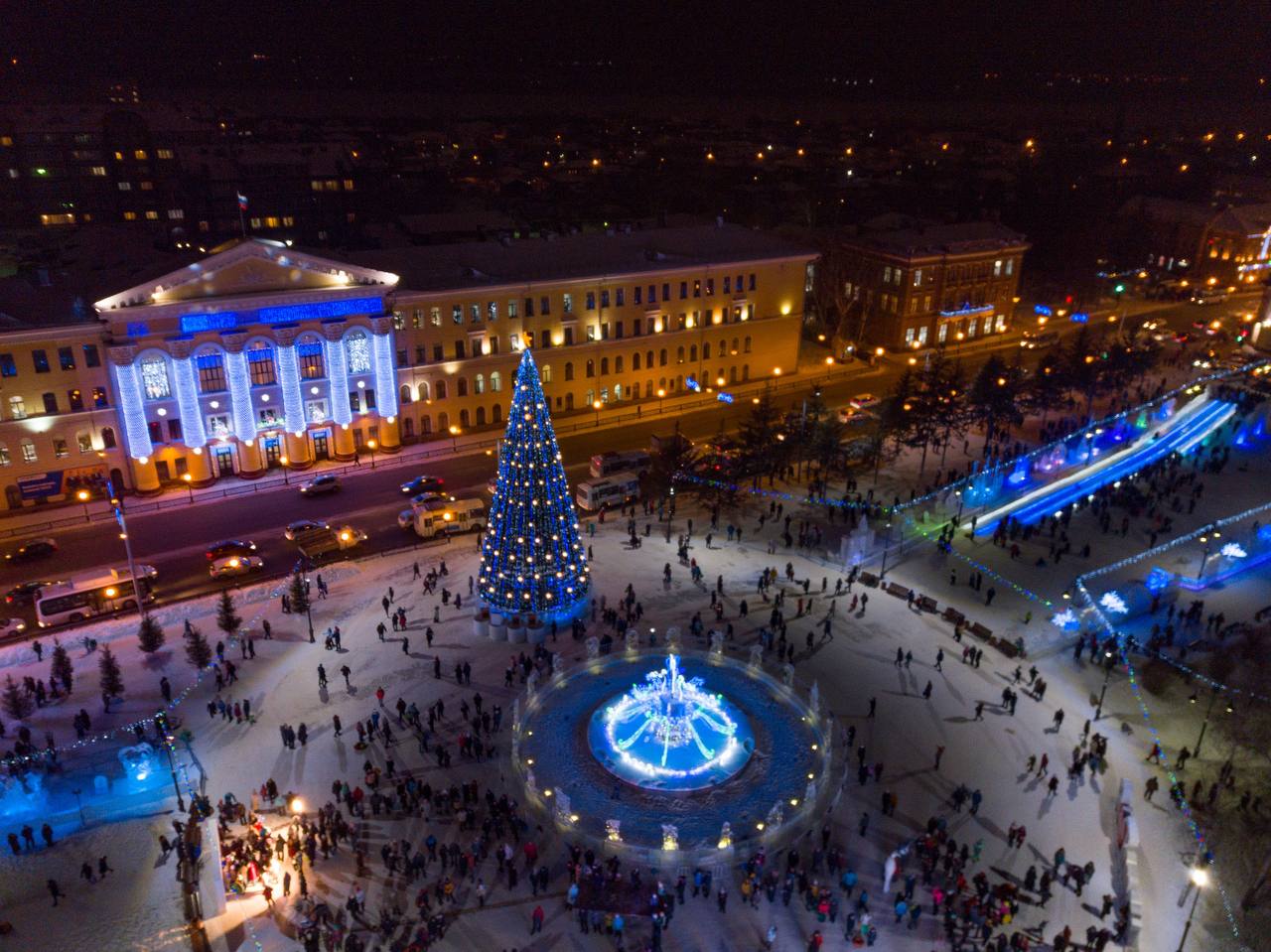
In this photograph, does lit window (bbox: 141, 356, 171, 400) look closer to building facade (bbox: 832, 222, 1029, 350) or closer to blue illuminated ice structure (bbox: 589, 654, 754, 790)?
blue illuminated ice structure (bbox: 589, 654, 754, 790)

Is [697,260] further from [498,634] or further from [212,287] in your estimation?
[498,634]

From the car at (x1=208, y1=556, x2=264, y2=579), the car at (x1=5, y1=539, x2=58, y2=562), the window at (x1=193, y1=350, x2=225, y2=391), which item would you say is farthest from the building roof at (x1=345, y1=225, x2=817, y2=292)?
the car at (x1=5, y1=539, x2=58, y2=562)

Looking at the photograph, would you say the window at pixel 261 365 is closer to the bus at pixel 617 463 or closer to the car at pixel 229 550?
the car at pixel 229 550

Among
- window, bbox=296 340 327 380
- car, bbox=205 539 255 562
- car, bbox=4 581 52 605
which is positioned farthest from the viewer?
window, bbox=296 340 327 380

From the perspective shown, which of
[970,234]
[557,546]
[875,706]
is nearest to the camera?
[875,706]

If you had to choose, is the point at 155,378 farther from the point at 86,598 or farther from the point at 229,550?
the point at 86,598

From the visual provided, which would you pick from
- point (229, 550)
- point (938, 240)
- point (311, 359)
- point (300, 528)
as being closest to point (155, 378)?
point (311, 359)

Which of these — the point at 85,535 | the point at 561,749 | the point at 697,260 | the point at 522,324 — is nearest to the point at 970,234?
the point at 697,260
